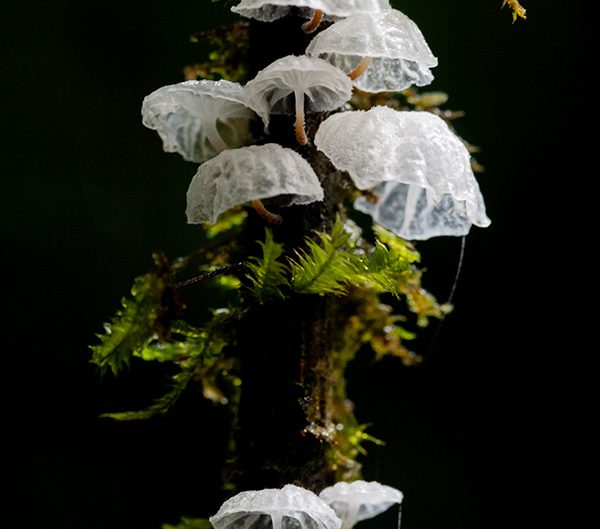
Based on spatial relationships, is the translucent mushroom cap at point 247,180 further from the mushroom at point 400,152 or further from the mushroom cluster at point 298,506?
the mushroom cluster at point 298,506

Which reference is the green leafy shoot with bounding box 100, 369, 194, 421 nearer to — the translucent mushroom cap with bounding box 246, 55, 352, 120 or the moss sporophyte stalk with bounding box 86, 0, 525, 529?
the moss sporophyte stalk with bounding box 86, 0, 525, 529

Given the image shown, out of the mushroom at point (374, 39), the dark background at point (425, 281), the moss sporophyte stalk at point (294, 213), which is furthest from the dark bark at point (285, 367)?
the dark background at point (425, 281)

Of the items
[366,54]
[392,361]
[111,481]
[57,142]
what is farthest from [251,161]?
[57,142]

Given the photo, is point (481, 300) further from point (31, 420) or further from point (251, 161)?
point (251, 161)

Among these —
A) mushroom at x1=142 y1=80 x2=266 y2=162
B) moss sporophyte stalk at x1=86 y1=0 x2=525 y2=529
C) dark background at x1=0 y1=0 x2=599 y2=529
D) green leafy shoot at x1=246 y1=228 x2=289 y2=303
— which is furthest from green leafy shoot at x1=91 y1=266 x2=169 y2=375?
dark background at x1=0 y1=0 x2=599 y2=529

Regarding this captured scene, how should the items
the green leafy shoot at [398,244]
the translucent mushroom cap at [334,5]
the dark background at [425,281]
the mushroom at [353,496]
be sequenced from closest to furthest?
the translucent mushroom cap at [334,5], the mushroom at [353,496], the green leafy shoot at [398,244], the dark background at [425,281]
